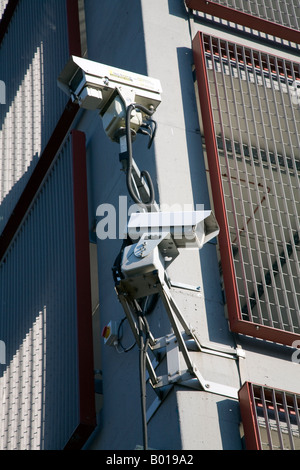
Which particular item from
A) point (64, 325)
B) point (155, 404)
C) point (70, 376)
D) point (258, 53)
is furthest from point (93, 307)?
point (258, 53)

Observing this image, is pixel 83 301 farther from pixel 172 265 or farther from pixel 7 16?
pixel 7 16

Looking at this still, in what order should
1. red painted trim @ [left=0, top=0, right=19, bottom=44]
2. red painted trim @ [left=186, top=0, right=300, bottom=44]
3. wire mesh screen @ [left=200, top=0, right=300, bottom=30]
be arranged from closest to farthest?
1. red painted trim @ [left=186, top=0, right=300, bottom=44]
2. wire mesh screen @ [left=200, top=0, right=300, bottom=30]
3. red painted trim @ [left=0, top=0, right=19, bottom=44]

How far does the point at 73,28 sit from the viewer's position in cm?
1152

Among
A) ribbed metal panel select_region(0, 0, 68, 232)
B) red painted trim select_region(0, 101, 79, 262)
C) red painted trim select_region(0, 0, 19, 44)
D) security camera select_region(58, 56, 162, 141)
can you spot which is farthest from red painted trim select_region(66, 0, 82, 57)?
security camera select_region(58, 56, 162, 141)

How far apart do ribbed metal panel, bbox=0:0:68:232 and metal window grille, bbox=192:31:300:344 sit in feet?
9.45

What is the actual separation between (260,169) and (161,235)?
2.84 m

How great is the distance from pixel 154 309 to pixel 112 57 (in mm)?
3677

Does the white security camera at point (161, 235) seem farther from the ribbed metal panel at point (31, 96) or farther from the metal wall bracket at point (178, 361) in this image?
the ribbed metal panel at point (31, 96)

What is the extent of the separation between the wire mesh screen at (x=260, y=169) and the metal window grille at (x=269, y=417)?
2.50 ft

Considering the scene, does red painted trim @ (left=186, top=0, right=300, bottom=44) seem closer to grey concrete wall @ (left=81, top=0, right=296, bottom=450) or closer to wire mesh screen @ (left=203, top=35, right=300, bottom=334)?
grey concrete wall @ (left=81, top=0, right=296, bottom=450)

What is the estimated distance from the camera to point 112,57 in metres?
9.89

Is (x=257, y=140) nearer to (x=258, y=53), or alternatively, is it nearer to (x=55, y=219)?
(x=258, y=53)

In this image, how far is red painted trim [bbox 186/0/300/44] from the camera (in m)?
9.76

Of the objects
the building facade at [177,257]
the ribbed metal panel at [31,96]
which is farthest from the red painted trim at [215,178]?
the ribbed metal panel at [31,96]
